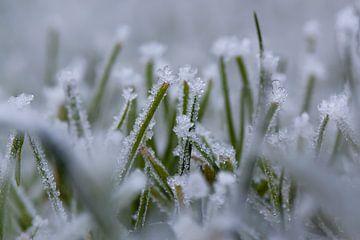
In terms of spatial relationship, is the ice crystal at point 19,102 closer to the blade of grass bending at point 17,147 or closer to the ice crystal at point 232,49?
the blade of grass bending at point 17,147

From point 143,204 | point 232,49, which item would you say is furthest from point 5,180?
point 232,49

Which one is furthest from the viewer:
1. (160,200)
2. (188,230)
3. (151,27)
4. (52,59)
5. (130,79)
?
(151,27)

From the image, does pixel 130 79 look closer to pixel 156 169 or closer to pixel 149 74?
pixel 149 74

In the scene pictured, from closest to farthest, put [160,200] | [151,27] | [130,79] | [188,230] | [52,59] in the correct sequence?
[188,230] → [160,200] → [130,79] → [52,59] → [151,27]

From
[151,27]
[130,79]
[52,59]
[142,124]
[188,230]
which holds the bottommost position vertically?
[188,230]

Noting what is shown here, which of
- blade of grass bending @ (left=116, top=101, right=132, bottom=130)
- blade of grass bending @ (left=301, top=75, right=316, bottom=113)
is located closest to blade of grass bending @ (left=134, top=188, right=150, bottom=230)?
blade of grass bending @ (left=116, top=101, right=132, bottom=130)

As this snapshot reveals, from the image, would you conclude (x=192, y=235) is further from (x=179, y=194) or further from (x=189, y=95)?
(x=189, y=95)

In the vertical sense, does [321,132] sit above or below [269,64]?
below

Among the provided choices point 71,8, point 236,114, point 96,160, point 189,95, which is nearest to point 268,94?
point 189,95
